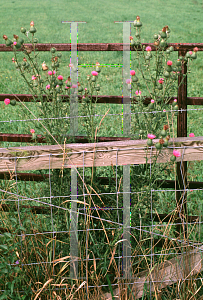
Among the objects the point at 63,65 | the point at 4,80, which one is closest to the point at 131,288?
the point at 4,80

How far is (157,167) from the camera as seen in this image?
7.83 feet

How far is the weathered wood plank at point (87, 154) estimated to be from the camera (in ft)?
6.89

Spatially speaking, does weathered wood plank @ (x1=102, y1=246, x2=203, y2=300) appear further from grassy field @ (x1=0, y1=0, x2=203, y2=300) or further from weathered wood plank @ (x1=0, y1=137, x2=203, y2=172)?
weathered wood plank @ (x1=0, y1=137, x2=203, y2=172)

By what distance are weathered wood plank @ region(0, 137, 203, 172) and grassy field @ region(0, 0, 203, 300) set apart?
0.52 feet

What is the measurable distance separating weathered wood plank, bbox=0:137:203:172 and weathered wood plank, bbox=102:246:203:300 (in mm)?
668

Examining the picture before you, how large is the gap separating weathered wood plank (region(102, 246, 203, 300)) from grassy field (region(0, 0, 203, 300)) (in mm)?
75

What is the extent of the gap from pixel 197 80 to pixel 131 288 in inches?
280

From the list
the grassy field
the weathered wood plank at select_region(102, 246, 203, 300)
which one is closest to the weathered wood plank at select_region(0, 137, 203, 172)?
the grassy field

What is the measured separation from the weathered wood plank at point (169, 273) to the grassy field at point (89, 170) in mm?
75

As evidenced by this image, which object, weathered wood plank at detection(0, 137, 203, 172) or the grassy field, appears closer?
weathered wood plank at detection(0, 137, 203, 172)

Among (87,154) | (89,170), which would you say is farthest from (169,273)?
(89,170)

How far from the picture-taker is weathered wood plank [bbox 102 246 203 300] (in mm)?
2256

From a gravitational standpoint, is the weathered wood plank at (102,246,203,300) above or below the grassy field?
below

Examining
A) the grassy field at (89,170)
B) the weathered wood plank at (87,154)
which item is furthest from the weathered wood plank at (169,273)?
the weathered wood plank at (87,154)
